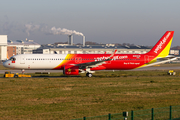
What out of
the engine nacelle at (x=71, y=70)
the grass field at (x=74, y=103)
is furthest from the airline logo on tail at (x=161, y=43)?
the grass field at (x=74, y=103)

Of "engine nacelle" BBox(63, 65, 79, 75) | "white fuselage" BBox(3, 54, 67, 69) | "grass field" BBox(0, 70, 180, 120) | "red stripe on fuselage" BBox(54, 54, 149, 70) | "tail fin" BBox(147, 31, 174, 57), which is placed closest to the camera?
"grass field" BBox(0, 70, 180, 120)

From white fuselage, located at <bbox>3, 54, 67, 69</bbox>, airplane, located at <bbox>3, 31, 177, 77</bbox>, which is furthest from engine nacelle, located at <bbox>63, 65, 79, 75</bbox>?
white fuselage, located at <bbox>3, 54, 67, 69</bbox>

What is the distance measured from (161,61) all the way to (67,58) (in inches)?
763

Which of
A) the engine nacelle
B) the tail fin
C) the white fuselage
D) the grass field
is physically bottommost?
the grass field

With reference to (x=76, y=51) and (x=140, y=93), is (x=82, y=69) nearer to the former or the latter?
(x=140, y=93)

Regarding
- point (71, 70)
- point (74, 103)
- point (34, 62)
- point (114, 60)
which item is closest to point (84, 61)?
point (71, 70)

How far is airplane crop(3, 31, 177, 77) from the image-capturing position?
5241cm

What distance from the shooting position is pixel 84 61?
177 feet

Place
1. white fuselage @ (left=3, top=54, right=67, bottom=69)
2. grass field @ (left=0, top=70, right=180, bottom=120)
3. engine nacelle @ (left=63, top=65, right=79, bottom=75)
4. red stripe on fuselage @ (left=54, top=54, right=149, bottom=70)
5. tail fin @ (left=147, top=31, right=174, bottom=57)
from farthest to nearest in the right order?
tail fin @ (left=147, top=31, right=174, bottom=57) < red stripe on fuselage @ (left=54, top=54, right=149, bottom=70) < white fuselage @ (left=3, top=54, right=67, bottom=69) < engine nacelle @ (left=63, top=65, right=79, bottom=75) < grass field @ (left=0, top=70, right=180, bottom=120)

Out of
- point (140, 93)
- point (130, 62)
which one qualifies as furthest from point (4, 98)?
point (130, 62)

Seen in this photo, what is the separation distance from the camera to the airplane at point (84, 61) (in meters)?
52.4

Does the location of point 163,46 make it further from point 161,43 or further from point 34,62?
point 34,62

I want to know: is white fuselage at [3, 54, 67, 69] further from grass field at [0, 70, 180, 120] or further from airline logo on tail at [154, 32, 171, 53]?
airline logo on tail at [154, 32, 171, 53]

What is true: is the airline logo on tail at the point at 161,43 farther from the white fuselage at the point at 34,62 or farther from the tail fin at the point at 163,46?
the white fuselage at the point at 34,62
